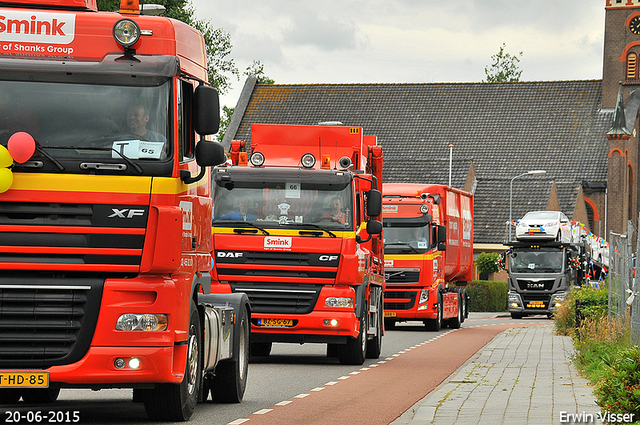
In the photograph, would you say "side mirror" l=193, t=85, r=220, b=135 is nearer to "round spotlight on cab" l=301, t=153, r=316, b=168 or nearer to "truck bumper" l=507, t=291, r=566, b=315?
"round spotlight on cab" l=301, t=153, r=316, b=168

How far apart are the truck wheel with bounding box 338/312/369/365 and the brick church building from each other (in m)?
39.9

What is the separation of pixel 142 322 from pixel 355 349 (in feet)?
29.5

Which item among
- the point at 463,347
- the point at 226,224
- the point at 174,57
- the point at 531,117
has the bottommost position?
the point at 463,347

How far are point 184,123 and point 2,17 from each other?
1.85 meters

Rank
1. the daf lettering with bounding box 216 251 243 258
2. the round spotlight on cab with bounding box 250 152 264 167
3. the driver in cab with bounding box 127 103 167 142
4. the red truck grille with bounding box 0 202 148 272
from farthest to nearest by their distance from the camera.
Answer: the round spotlight on cab with bounding box 250 152 264 167 < the daf lettering with bounding box 216 251 243 258 < the driver in cab with bounding box 127 103 167 142 < the red truck grille with bounding box 0 202 148 272

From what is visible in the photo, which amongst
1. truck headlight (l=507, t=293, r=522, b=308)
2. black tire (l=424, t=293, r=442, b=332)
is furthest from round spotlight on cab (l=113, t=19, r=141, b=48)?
truck headlight (l=507, t=293, r=522, b=308)

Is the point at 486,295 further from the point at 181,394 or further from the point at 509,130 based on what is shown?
the point at 181,394

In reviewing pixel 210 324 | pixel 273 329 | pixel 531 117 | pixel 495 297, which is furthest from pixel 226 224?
pixel 531 117

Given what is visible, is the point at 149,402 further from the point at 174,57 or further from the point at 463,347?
the point at 463,347

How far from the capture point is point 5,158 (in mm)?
8711

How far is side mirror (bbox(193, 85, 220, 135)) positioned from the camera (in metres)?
9.50

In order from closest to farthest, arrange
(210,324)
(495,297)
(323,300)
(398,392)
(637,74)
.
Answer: (210,324)
(398,392)
(323,300)
(495,297)
(637,74)

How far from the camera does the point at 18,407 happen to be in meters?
10.9

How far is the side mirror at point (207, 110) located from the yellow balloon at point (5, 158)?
1739 millimetres
